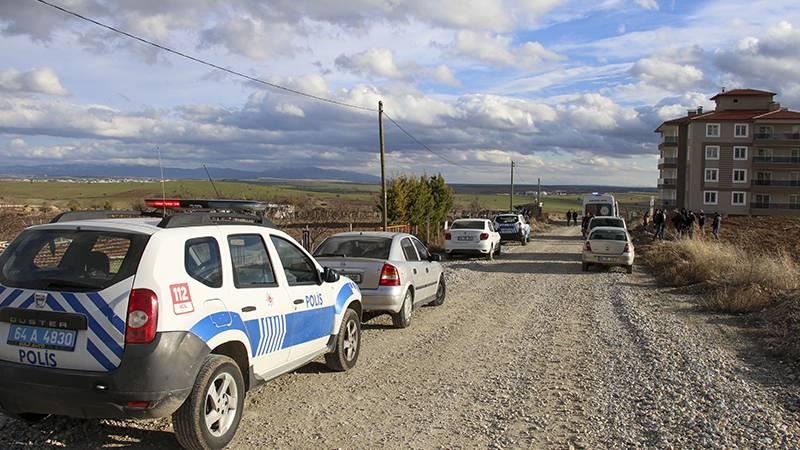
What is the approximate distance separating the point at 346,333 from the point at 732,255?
14.5 m

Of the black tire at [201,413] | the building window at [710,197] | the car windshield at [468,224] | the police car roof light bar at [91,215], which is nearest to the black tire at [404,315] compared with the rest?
the police car roof light bar at [91,215]

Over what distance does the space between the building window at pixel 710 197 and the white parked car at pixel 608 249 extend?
56.6m

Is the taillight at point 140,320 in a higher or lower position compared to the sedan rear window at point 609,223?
higher

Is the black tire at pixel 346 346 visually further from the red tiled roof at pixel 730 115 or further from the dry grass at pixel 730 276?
the red tiled roof at pixel 730 115

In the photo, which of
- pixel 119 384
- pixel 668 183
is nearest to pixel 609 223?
pixel 119 384

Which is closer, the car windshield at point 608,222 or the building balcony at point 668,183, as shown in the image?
the car windshield at point 608,222

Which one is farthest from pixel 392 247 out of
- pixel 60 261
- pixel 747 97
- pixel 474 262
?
pixel 747 97

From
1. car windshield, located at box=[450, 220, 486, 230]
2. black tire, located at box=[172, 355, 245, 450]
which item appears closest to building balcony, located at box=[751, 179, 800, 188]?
car windshield, located at box=[450, 220, 486, 230]

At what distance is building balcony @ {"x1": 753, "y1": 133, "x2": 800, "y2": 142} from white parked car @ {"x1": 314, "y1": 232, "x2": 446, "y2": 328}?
70.3m

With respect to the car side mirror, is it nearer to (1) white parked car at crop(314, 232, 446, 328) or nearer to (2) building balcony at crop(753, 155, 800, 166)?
(1) white parked car at crop(314, 232, 446, 328)

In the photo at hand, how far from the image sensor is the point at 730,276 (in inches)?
608

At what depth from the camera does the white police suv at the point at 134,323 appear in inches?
181

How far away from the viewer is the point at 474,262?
24.1 meters

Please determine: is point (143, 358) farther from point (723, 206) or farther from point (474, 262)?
point (723, 206)
